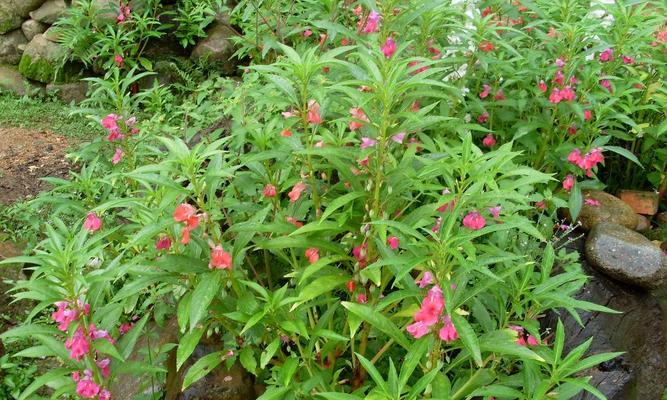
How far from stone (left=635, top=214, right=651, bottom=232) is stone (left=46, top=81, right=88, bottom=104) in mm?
4873

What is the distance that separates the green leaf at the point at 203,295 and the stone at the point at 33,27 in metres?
5.41

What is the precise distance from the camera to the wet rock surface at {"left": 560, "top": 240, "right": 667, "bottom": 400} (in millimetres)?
2904

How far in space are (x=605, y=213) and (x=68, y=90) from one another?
489cm

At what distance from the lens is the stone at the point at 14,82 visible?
6.21 metres

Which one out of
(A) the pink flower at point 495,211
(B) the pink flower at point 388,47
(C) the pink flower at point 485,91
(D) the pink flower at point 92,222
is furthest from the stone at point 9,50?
(A) the pink flower at point 495,211

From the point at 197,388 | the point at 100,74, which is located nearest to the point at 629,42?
the point at 197,388

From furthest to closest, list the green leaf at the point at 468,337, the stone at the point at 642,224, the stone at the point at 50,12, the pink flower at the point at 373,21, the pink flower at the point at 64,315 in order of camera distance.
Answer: the stone at the point at 50,12
the stone at the point at 642,224
the pink flower at the point at 373,21
the pink flower at the point at 64,315
the green leaf at the point at 468,337

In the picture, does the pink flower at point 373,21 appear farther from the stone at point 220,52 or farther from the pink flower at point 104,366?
the stone at point 220,52

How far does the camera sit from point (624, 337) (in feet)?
10.0

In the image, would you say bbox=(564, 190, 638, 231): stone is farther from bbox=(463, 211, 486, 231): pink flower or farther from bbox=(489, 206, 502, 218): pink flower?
bbox=(463, 211, 486, 231): pink flower

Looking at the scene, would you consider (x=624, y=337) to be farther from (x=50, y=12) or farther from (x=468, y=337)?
(x=50, y=12)

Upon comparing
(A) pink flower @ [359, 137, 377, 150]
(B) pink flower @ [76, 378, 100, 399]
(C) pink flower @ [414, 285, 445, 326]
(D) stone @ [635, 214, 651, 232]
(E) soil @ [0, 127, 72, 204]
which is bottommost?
(E) soil @ [0, 127, 72, 204]

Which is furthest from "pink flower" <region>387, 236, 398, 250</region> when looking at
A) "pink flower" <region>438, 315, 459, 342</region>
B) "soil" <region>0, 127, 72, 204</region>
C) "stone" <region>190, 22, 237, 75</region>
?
"stone" <region>190, 22, 237, 75</region>

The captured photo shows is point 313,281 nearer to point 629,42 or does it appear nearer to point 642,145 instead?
point 629,42
